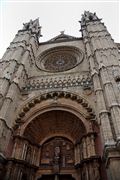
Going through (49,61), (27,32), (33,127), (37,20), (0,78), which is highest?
(37,20)

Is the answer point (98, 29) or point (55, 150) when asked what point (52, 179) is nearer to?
point (55, 150)

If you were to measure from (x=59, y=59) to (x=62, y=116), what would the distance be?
6241mm

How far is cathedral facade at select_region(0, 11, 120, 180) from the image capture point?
7.91 metres

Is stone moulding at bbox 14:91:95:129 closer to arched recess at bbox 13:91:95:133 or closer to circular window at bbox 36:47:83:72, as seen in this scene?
arched recess at bbox 13:91:95:133

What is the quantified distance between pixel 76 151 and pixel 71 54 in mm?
8603

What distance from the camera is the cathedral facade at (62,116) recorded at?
7.91 metres

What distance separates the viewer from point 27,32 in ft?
56.2

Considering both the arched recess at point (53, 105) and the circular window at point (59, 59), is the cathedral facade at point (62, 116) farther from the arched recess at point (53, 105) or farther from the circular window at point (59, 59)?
the circular window at point (59, 59)

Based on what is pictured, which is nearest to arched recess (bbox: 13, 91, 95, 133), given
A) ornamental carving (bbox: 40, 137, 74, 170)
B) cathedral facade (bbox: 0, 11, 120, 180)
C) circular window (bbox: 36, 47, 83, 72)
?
cathedral facade (bbox: 0, 11, 120, 180)

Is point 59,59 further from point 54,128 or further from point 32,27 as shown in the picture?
point 54,128

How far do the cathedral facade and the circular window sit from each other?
0.16 metres

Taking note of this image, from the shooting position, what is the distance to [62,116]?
10.4m

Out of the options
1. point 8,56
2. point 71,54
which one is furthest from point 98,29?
point 8,56

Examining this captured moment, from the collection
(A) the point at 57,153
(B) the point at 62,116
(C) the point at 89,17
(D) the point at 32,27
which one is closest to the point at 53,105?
(B) the point at 62,116
